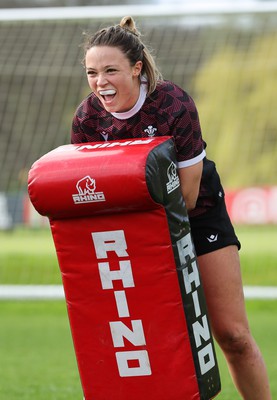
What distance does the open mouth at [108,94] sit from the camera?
4.04m

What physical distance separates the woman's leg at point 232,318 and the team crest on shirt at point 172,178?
420 millimetres

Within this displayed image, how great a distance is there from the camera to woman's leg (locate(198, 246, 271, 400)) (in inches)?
167

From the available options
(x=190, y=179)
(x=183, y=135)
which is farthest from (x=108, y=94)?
(x=190, y=179)

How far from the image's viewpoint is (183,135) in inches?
159

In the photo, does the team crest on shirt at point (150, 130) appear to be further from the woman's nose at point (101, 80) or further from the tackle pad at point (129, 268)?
the woman's nose at point (101, 80)

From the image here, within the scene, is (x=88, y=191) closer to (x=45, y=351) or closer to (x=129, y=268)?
(x=129, y=268)

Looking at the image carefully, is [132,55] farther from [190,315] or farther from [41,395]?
[41,395]

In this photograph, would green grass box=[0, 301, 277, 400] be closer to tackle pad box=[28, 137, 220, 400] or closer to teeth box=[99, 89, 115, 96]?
tackle pad box=[28, 137, 220, 400]

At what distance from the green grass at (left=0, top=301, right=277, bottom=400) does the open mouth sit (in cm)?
194

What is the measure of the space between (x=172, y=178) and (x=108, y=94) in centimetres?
41

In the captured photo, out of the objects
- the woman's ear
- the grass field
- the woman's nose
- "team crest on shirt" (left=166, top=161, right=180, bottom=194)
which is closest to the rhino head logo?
"team crest on shirt" (left=166, top=161, right=180, bottom=194)

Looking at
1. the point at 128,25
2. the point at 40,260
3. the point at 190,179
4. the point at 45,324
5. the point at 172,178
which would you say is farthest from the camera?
the point at 40,260

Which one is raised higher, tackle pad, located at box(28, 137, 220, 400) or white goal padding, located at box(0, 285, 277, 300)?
tackle pad, located at box(28, 137, 220, 400)

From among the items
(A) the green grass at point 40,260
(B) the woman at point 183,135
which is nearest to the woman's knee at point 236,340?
(B) the woman at point 183,135
